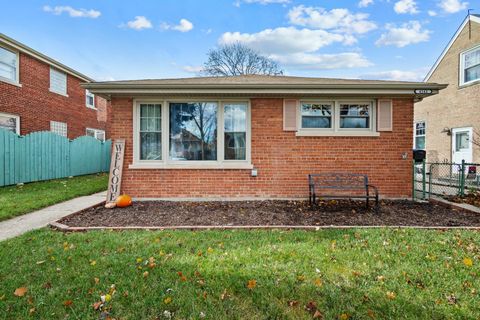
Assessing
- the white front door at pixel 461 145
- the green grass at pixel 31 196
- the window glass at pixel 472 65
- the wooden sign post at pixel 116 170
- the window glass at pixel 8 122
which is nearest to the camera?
the green grass at pixel 31 196

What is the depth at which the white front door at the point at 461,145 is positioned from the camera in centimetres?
1261

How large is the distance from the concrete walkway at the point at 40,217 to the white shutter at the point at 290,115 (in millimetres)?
5640

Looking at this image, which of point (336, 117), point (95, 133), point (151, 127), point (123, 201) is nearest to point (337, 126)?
point (336, 117)

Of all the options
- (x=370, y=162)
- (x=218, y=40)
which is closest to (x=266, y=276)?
(x=370, y=162)

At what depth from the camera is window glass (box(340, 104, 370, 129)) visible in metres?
7.41

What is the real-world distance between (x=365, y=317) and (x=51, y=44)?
940 inches

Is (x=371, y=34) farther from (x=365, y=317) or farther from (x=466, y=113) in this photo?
(x=365, y=317)

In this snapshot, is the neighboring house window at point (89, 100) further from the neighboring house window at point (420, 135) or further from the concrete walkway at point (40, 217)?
the neighboring house window at point (420, 135)

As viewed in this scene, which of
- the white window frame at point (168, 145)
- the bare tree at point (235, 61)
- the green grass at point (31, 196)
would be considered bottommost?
the green grass at point (31, 196)

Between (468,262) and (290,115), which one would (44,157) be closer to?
(290,115)

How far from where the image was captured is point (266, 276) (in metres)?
3.05

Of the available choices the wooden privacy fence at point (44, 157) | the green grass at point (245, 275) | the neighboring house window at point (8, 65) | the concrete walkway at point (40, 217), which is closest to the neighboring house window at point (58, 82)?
the neighboring house window at point (8, 65)

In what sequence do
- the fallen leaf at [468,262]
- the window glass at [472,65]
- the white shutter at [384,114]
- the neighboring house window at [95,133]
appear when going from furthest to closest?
the neighboring house window at [95,133], the window glass at [472,65], the white shutter at [384,114], the fallen leaf at [468,262]

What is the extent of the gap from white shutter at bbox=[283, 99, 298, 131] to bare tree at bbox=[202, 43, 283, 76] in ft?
85.5
